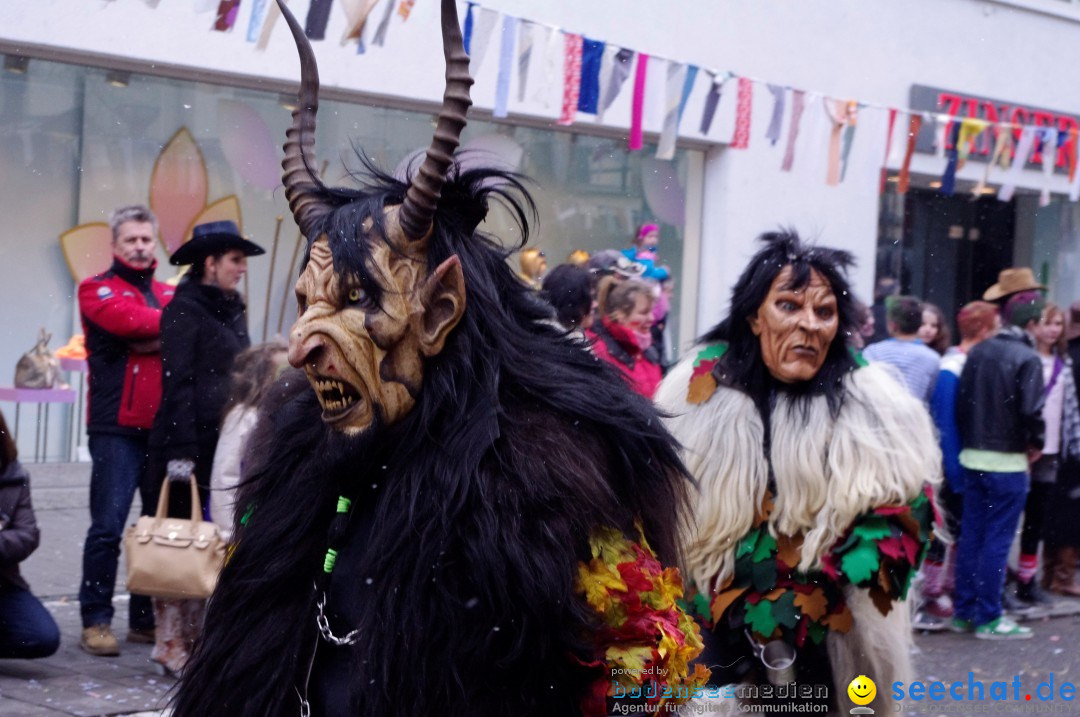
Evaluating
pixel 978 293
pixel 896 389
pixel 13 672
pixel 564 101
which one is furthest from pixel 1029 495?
pixel 978 293

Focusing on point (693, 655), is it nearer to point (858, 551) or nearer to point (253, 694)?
point (253, 694)

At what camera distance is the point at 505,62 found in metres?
9.02

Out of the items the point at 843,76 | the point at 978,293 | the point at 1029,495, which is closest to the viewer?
the point at 1029,495

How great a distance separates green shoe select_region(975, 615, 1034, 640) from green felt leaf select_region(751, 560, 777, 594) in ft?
14.5

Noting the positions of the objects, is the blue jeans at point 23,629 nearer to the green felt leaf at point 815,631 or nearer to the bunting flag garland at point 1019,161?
the green felt leaf at point 815,631

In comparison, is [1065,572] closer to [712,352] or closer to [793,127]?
[793,127]

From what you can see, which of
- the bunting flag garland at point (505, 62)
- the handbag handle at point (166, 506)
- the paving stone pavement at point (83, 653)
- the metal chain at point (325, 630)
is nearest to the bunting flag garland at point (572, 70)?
the bunting flag garland at point (505, 62)

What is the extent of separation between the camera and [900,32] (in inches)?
568

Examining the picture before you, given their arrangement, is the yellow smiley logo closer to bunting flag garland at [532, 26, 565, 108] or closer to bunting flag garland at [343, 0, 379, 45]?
bunting flag garland at [343, 0, 379, 45]

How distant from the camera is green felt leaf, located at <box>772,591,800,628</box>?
14.0 feet

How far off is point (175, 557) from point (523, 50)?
15.6 feet

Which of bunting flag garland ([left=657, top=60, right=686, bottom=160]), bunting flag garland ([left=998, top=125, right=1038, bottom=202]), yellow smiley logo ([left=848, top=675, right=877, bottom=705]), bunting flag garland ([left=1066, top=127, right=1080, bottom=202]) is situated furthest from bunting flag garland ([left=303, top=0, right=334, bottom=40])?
bunting flag garland ([left=1066, top=127, right=1080, bottom=202])

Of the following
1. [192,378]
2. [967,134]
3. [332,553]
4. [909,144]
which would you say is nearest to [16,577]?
[192,378]

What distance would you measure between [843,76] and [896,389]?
32.5ft
